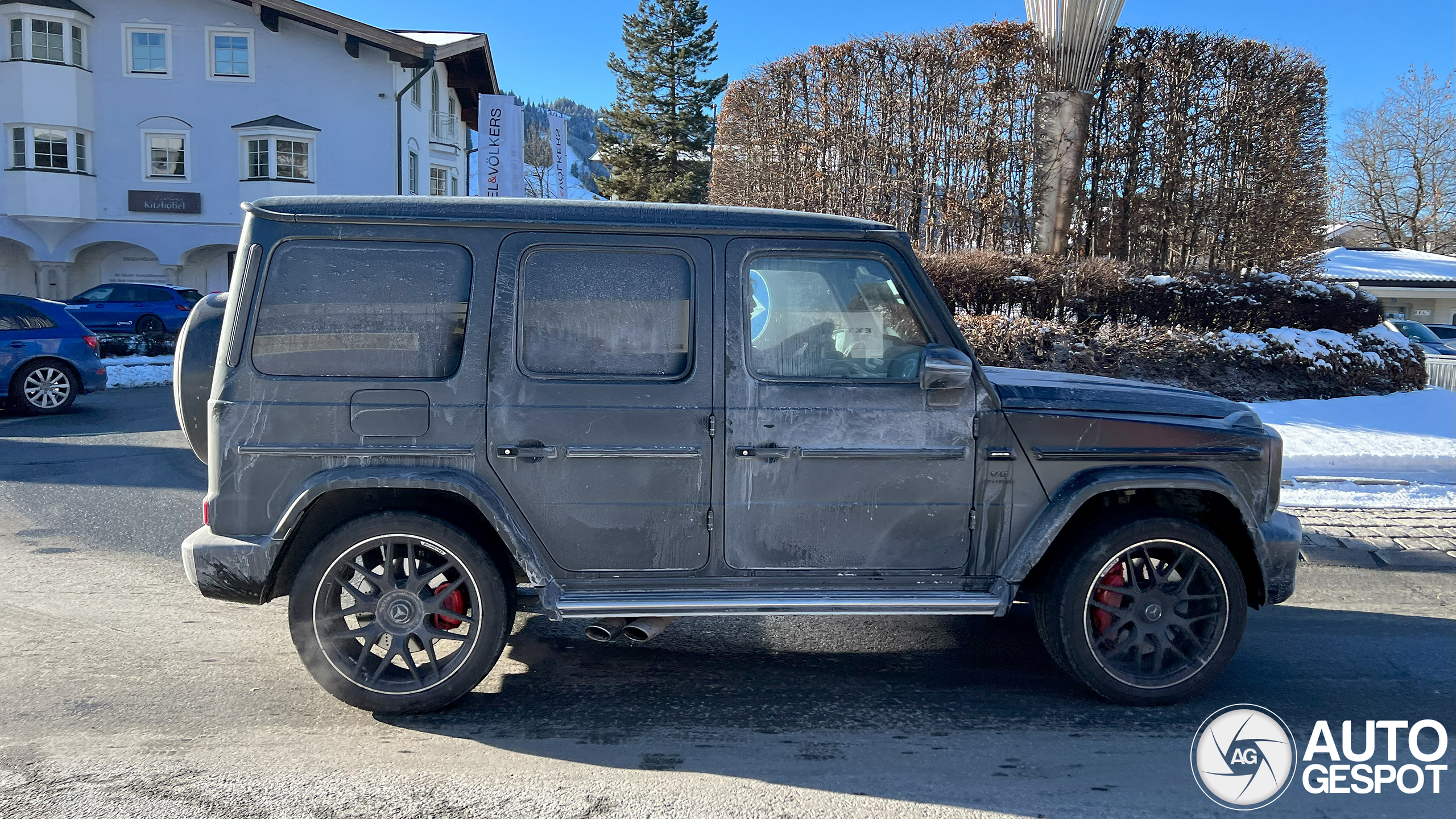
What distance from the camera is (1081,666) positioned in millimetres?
3910

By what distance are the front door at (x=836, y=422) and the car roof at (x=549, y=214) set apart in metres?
0.09

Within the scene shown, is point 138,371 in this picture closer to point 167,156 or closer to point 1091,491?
point 167,156

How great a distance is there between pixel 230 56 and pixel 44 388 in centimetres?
2149

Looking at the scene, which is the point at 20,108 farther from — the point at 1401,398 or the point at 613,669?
the point at 1401,398

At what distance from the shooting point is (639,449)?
3723 millimetres

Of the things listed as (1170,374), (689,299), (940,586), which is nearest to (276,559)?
(689,299)


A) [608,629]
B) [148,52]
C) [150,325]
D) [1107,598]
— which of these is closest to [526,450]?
[608,629]

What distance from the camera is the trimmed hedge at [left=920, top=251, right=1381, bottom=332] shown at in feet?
38.7

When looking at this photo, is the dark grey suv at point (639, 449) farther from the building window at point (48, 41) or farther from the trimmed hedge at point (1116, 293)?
the building window at point (48, 41)

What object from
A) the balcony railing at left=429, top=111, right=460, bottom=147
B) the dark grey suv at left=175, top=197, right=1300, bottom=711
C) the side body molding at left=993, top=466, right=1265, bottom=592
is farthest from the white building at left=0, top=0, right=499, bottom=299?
the side body molding at left=993, top=466, right=1265, bottom=592

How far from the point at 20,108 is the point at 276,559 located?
3261cm

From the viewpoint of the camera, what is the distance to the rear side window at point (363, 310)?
3678 mm

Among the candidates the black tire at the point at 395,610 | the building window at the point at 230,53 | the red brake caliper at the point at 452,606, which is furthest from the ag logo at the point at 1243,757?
the building window at the point at 230,53

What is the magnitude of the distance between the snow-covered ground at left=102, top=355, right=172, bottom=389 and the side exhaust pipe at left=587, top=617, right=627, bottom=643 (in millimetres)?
14595
